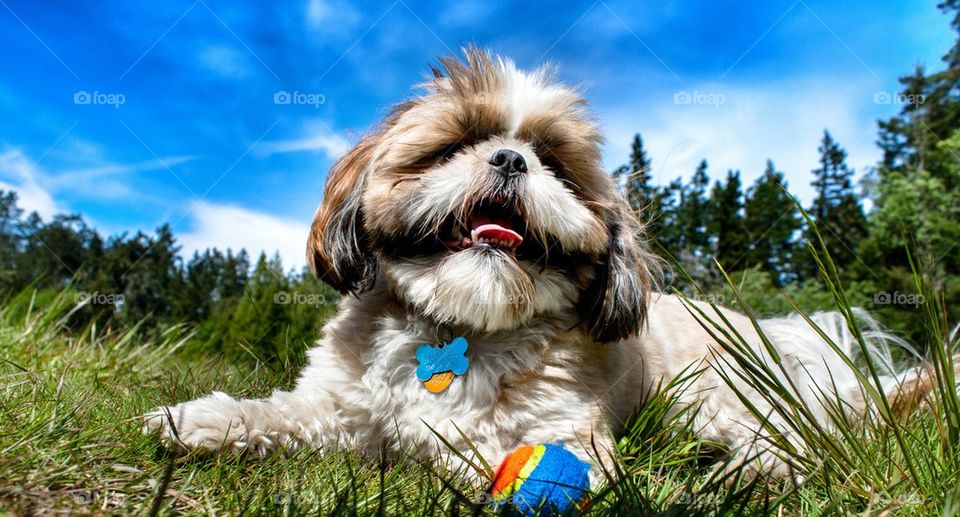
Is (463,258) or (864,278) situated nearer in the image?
(463,258)

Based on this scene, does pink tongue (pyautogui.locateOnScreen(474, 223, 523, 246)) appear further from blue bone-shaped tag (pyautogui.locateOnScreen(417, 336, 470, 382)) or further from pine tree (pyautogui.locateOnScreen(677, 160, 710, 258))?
pine tree (pyautogui.locateOnScreen(677, 160, 710, 258))

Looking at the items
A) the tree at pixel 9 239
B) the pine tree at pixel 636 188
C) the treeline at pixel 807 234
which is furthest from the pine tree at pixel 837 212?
the tree at pixel 9 239

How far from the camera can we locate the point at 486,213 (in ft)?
8.41

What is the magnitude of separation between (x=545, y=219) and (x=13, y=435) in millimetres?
1834

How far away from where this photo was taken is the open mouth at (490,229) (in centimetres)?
249

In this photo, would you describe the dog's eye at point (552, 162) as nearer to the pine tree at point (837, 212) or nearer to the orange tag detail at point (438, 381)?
the orange tag detail at point (438, 381)

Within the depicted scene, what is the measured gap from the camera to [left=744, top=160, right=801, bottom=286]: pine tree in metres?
26.5

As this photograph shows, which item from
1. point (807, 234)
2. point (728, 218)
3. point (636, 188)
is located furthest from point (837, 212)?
point (636, 188)

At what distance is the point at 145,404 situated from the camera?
2.58 meters

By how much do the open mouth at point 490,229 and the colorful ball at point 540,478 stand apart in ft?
2.62

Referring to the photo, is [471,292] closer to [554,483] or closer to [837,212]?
[554,483]

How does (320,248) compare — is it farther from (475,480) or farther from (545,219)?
(475,480)

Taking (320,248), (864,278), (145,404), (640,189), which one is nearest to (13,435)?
(145,404)

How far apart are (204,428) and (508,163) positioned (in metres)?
1.51
